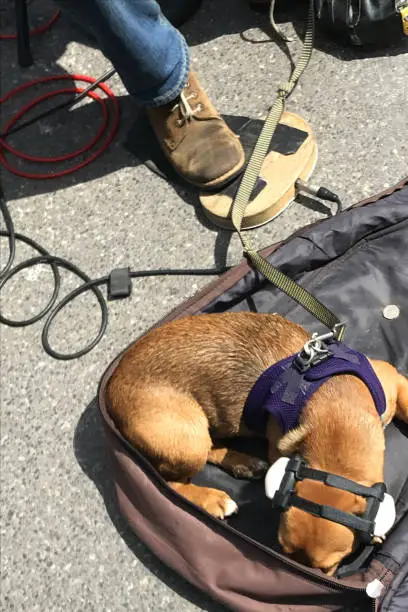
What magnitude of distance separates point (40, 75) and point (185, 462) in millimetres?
2820

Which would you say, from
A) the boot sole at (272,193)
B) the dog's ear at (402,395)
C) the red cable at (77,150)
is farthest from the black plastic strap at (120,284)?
the dog's ear at (402,395)

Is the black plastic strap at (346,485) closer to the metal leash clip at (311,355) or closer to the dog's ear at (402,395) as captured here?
the metal leash clip at (311,355)

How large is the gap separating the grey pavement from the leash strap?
154 millimetres

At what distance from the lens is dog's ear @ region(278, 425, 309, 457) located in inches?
88.1

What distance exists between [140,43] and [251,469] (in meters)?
1.91

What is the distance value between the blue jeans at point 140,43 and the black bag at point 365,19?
0.87m

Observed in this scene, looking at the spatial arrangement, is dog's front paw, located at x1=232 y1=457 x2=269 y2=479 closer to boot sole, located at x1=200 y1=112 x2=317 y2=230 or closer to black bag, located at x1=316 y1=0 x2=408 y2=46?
boot sole, located at x1=200 y1=112 x2=317 y2=230

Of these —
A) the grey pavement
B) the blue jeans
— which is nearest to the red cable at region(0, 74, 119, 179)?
the grey pavement

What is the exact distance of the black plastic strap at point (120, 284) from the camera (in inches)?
128

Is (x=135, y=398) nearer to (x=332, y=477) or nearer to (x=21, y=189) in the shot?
(x=332, y=477)

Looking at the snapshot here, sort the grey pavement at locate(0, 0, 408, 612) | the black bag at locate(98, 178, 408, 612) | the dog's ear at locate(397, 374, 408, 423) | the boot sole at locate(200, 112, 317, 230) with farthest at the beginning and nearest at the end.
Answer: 1. the boot sole at locate(200, 112, 317, 230)
2. the grey pavement at locate(0, 0, 408, 612)
3. the dog's ear at locate(397, 374, 408, 423)
4. the black bag at locate(98, 178, 408, 612)

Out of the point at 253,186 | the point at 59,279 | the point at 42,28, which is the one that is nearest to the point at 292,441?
the point at 253,186

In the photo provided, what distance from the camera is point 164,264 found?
10.9 feet

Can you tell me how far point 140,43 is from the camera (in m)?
2.99
